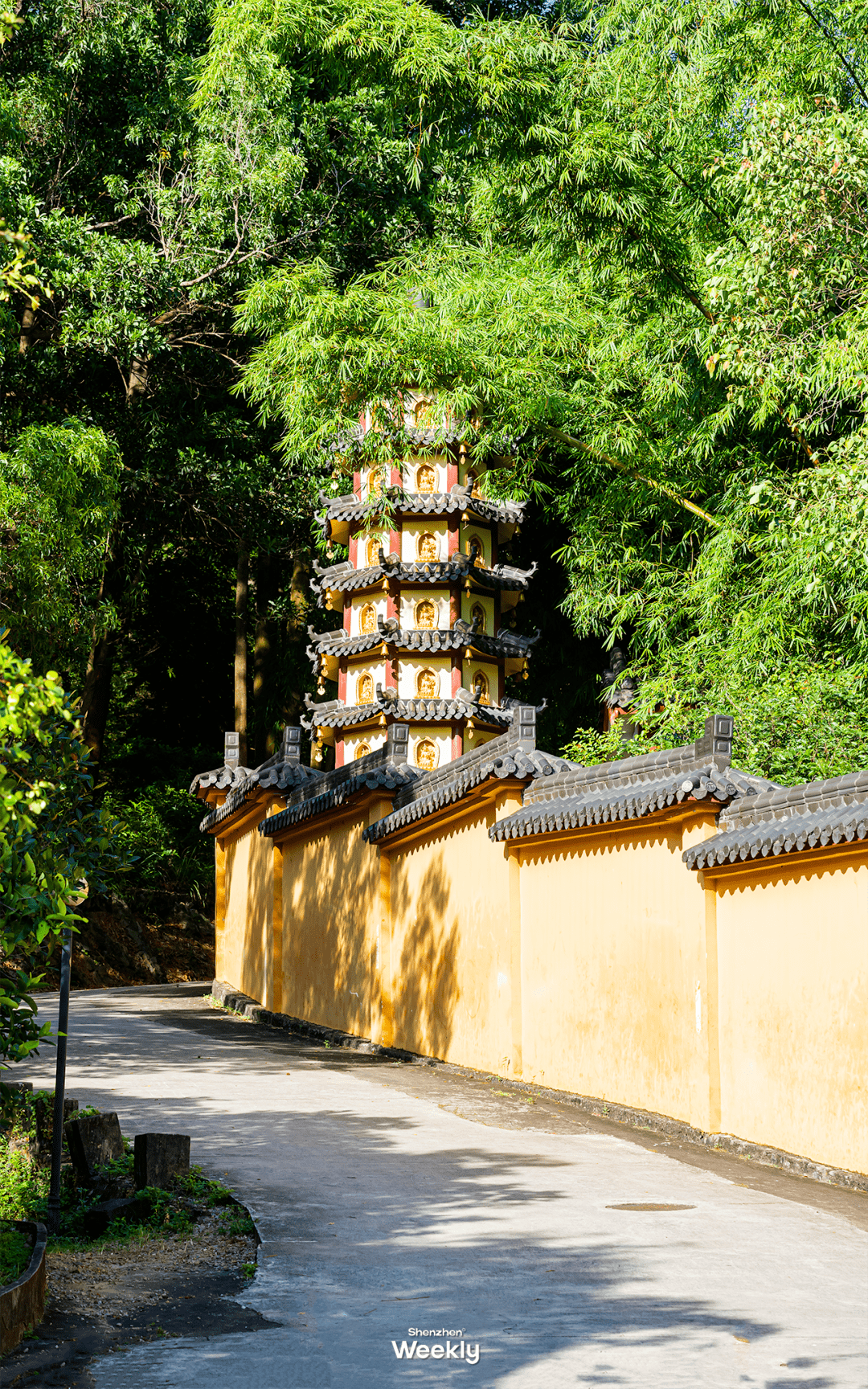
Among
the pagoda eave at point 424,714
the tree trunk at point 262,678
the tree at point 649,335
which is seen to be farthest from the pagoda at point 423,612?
the tree trunk at point 262,678

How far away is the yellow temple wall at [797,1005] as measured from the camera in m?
7.75

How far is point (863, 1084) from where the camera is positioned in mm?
7664

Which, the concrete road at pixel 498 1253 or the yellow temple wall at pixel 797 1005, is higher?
the yellow temple wall at pixel 797 1005

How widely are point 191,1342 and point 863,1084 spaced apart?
4.25 meters

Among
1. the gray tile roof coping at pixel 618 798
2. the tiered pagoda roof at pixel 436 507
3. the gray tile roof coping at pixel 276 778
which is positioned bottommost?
the gray tile roof coping at pixel 618 798

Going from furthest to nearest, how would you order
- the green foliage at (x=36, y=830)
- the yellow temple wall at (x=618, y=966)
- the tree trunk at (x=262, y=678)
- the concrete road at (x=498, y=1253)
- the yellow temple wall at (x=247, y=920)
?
1. the tree trunk at (x=262, y=678)
2. the yellow temple wall at (x=247, y=920)
3. the yellow temple wall at (x=618, y=966)
4. the concrete road at (x=498, y=1253)
5. the green foliage at (x=36, y=830)

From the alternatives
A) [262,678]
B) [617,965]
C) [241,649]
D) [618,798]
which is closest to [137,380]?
[241,649]

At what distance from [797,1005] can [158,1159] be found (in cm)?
379

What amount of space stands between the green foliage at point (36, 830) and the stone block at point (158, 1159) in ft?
4.51

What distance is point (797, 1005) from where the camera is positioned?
8.28 metres

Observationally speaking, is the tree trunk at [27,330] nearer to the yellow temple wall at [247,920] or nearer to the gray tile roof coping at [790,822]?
the yellow temple wall at [247,920]

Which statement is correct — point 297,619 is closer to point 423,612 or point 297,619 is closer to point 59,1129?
point 423,612

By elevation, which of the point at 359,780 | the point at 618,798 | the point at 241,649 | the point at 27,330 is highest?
the point at 27,330

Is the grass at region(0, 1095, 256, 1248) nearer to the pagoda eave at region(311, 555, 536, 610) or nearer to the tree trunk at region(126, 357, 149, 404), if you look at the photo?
the pagoda eave at region(311, 555, 536, 610)
